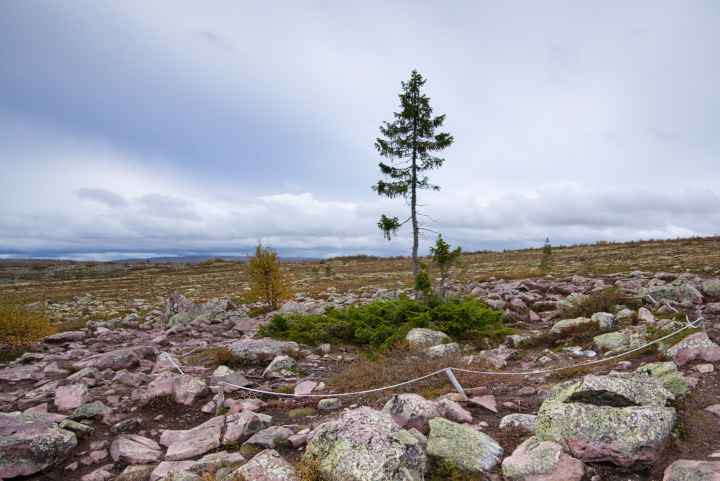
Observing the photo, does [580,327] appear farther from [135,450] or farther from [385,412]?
[135,450]

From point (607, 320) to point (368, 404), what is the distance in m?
7.21

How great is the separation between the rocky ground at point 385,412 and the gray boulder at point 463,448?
0.02 m

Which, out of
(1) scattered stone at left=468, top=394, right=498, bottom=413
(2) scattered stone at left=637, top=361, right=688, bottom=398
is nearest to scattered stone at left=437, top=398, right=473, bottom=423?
(1) scattered stone at left=468, top=394, right=498, bottom=413

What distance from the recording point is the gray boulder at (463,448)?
4254 mm

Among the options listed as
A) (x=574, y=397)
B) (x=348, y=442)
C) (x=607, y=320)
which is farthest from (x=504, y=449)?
(x=607, y=320)

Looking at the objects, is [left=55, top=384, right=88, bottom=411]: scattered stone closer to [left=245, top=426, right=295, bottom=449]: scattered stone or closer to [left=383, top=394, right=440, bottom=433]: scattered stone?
[left=245, top=426, right=295, bottom=449]: scattered stone

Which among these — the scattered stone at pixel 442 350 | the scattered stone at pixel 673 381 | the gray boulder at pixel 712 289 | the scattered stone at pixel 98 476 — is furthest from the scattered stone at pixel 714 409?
the gray boulder at pixel 712 289

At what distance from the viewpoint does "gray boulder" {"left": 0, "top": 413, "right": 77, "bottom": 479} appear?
5016 mm

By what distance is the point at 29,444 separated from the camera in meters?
5.22

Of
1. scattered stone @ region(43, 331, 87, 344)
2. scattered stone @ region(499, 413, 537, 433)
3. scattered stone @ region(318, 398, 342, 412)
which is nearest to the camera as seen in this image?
scattered stone @ region(499, 413, 537, 433)

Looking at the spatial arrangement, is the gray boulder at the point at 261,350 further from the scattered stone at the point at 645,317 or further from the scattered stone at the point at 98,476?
the scattered stone at the point at 645,317

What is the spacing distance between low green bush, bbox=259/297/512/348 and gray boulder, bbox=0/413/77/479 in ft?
20.7

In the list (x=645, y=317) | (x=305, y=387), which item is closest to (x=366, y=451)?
(x=305, y=387)

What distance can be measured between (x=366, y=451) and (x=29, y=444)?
4619 mm
